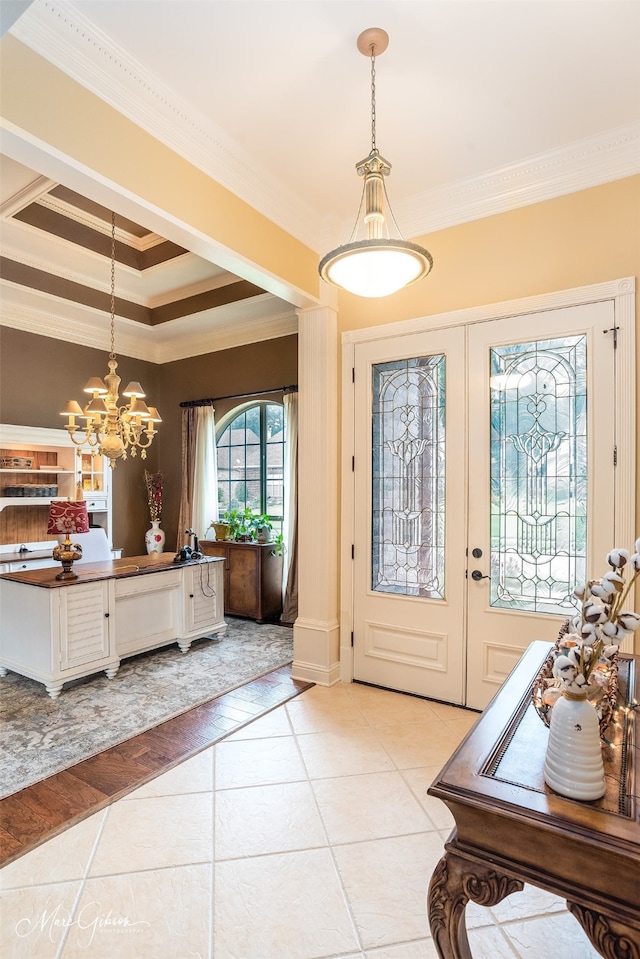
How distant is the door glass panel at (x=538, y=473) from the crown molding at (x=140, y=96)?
1.85 meters

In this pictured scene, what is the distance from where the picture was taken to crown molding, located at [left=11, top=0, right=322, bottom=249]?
6.72 ft

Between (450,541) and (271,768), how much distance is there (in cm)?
173

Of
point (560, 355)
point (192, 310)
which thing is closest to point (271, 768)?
point (560, 355)

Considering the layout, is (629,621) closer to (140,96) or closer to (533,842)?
(533,842)

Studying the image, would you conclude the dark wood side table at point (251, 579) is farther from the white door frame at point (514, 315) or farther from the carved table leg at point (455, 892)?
the carved table leg at point (455, 892)

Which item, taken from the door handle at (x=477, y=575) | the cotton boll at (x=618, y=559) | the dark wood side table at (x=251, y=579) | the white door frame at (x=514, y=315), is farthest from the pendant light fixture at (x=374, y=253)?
the dark wood side table at (x=251, y=579)

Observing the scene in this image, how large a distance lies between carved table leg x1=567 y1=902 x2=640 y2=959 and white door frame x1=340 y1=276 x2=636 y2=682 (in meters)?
2.13

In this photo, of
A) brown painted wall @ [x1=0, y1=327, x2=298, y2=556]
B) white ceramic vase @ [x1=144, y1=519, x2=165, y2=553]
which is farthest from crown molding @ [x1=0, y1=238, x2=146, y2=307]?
white ceramic vase @ [x1=144, y1=519, x2=165, y2=553]

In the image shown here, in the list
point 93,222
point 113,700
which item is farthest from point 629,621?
point 93,222

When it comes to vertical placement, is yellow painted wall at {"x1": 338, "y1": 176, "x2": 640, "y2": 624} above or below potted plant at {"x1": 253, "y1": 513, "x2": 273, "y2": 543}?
above

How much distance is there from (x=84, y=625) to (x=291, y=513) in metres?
2.42

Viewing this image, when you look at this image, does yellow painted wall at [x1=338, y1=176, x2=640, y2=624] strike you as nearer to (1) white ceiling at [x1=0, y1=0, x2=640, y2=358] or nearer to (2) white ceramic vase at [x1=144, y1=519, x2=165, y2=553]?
(1) white ceiling at [x1=0, y1=0, x2=640, y2=358]

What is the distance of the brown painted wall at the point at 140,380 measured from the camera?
212 inches

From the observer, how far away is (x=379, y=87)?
8.16ft
